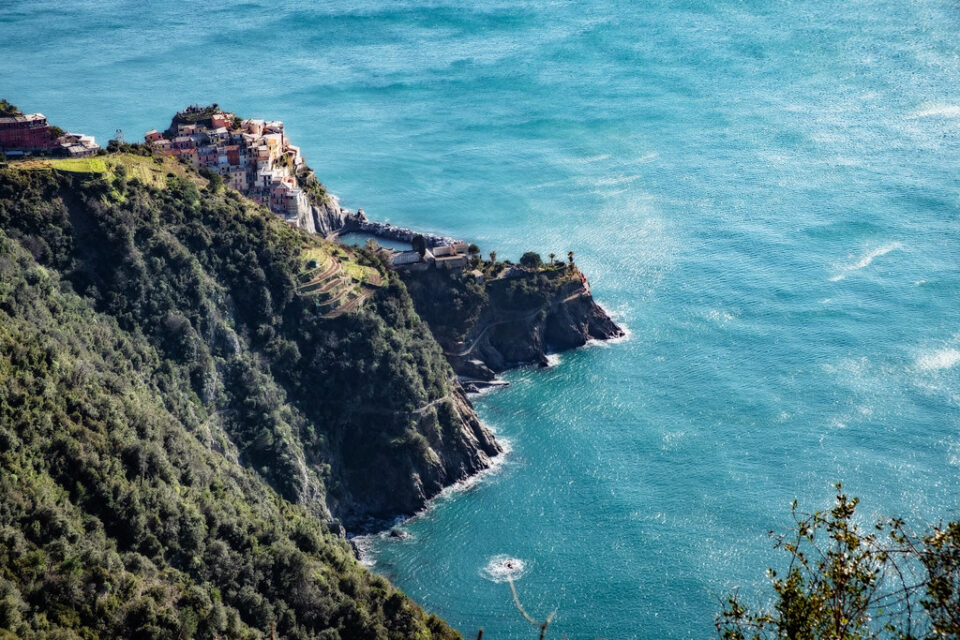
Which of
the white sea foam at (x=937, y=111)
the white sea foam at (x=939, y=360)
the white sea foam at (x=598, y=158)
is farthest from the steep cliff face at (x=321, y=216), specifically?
the white sea foam at (x=937, y=111)

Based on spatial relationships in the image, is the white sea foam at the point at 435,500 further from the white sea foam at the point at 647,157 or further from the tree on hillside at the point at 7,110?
the white sea foam at the point at 647,157

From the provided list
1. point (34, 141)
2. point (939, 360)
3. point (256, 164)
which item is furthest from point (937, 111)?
point (34, 141)

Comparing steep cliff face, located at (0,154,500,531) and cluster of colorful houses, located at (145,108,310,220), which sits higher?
cluster of colorful houses, located at (145,108,310,220)

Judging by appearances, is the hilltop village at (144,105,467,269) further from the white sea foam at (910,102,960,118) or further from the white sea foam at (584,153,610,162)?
the white sea foam at (910,102,960,118)

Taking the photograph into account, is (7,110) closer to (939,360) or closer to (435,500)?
(435,500)

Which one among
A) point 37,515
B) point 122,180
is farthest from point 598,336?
point 37,515

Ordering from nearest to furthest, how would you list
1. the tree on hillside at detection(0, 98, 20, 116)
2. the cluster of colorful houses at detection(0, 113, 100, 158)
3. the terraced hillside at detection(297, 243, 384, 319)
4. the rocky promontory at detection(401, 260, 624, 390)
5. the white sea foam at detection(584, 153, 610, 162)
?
the cluster of colorful houses at detection(0, 113, 100, 158) → the terraced hillside at detection(297, 243, 384, 319) → the tree on hillside at detection(0, 98, 20, 116) → the rocky promontory at detection(401, 260, 624, 390) → the white sea foam at detection(584, 153, 610, 162)

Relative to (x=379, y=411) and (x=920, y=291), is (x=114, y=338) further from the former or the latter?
(x=920, y=291)

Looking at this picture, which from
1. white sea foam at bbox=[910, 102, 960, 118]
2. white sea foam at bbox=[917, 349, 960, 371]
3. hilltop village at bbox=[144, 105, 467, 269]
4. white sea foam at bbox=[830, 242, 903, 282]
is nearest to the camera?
white sea foam at bbox=[917, 349, 960, 371]

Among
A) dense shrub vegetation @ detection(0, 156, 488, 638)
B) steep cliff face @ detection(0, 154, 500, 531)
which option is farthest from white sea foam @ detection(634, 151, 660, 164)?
steep cliff face @ detection(0, 154, 500, 531)
